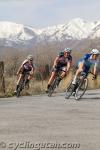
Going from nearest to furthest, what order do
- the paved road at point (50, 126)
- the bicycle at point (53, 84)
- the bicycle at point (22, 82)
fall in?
the paved road at point (50, 126) → the bicycle at point (53, 84) → the bicycle at point (22, 82)

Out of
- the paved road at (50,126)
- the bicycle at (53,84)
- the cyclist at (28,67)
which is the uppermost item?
the cyclist at (28,67)

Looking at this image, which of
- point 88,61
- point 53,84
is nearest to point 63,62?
point 53,84

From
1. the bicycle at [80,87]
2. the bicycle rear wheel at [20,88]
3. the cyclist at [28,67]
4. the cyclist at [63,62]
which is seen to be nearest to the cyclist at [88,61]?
the bicycle at [80,87]

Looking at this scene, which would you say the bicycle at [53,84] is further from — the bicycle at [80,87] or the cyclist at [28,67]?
the bicycle at [80,87]

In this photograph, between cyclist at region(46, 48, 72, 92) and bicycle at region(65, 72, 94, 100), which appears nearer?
bicycle at region(65, 72, 94, 100)

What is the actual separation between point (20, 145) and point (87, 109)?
5.84 meters

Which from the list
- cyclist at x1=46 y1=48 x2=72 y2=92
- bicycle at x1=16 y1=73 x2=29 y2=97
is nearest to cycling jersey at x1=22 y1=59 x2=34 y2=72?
bicycle at x1=16 y1=73 x2=29 y2=97

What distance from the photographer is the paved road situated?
7.91 m

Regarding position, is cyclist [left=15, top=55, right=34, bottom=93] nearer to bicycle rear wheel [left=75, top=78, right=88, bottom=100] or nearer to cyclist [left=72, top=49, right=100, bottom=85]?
bicycle rear wheel [left=75, top=78, right=88, bottom=100]

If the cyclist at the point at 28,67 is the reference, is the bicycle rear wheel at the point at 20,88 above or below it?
below

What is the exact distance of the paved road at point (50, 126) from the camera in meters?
7.91

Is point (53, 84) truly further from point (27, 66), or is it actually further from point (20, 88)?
point (20, 88)

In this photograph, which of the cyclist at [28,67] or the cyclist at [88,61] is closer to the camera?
the cyclist at [88,61]

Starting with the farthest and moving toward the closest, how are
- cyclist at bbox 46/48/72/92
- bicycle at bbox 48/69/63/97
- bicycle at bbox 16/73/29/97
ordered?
1. bicycle at bbox 16/73/29/97
2. bicycle at bbox 48/69/63/97
3. cyclist at bbox 46/48/72/92
